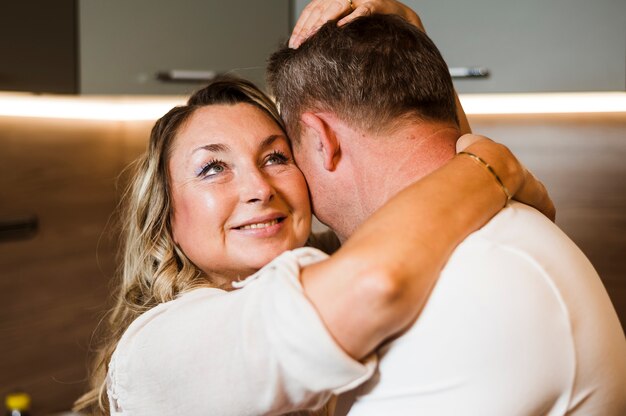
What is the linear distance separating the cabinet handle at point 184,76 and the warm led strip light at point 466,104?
2.7 inches

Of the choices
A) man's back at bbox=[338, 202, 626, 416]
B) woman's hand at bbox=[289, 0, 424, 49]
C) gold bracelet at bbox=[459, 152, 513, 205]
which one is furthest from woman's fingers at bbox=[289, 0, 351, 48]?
man's back at bbox=[338, 202, 626, 416]

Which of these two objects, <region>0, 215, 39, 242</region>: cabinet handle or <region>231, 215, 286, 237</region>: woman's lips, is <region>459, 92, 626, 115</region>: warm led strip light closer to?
<region>231, 215, 286, 237</region>: woman's lips

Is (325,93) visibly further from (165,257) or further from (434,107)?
(165,257)

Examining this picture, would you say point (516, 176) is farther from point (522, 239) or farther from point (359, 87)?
point (359, 87)

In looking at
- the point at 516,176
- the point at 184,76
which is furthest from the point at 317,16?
the point at 184,76

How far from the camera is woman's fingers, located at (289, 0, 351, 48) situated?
3.77 ft

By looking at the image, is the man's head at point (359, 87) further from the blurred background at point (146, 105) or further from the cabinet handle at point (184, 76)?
the cabinet handle at point (184, 76)

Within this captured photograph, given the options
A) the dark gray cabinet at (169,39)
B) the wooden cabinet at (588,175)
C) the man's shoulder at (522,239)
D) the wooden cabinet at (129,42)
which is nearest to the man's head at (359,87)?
the man's shoulder at (522,239)

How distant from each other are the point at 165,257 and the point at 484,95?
0.86m

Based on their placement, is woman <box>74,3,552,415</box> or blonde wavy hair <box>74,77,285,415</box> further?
blonde wavy hair <box>74,77,285,415</box>

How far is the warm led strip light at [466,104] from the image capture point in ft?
5.57

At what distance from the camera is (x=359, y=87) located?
100 cm

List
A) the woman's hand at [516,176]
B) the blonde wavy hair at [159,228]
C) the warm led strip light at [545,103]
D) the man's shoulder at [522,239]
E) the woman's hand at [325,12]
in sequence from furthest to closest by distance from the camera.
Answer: the warm led strip light at [545,103] → the blonde wavy hair at [159,228] → the woman's hand at [325,12] → the woman's hand at [516,176] → the man's shoulder at [522,239]

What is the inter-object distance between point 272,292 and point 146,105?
150 centimetres
